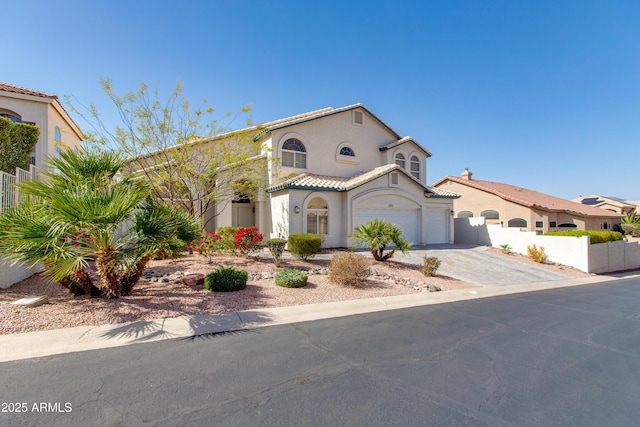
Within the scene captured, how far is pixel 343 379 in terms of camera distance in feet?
14.3

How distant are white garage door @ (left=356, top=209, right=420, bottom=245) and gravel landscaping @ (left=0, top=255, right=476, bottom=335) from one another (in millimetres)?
6589

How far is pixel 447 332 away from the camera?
6484 millimetres

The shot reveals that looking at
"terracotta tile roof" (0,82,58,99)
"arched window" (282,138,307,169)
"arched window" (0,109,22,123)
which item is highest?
"terracotta tile roof" (0,82,58,99)

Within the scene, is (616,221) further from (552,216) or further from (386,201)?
(386,201)

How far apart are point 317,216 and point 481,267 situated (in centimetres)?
904

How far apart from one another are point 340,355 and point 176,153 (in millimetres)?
11297

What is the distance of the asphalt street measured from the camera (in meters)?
3.56

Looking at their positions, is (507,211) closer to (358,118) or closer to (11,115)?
(358,118)

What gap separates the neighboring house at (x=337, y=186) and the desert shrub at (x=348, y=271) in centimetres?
704

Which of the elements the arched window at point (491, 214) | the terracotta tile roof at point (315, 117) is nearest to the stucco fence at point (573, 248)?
the arched window at point (491, 214)

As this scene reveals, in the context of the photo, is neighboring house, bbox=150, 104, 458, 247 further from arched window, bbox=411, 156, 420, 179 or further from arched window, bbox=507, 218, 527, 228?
arched window, bbox=507, 218, 527, 228

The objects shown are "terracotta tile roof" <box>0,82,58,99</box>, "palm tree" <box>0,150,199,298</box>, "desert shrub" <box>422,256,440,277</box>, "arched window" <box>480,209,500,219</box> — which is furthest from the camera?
"arched window" <box>480,209,500,219</box>

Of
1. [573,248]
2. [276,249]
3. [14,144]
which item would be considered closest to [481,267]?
[573,248]

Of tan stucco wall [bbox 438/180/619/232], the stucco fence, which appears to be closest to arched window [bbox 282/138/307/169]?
the stucco fence
